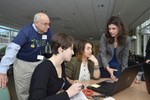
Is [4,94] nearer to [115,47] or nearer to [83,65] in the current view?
[83,65]

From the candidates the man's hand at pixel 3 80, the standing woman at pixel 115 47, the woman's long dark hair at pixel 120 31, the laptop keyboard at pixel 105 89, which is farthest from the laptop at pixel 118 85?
the man's hand at pixel 3 80

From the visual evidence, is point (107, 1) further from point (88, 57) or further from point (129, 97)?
point (129, 97)

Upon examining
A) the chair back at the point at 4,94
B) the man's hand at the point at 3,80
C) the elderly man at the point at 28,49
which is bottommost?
the chair back at the point at 4,94

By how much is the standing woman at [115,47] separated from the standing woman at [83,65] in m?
0.13

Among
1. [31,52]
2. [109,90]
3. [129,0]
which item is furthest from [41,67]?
[129,0]

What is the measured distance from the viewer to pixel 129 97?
150 cm

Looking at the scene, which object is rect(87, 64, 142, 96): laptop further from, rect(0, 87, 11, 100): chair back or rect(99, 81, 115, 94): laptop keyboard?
rect(0, 87, 11, 100): chair back

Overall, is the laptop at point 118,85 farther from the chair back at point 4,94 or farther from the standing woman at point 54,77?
the chair back at point 4,94

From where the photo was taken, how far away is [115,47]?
87.2 inches

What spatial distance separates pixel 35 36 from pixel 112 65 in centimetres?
95

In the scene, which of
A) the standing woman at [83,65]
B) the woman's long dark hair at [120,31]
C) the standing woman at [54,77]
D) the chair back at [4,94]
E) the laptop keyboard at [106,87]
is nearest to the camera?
the standing woman at [54,77]

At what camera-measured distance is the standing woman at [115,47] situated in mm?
2166

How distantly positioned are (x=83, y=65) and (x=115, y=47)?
0.44m

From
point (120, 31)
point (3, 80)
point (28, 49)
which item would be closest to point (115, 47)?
point (120, 31)
